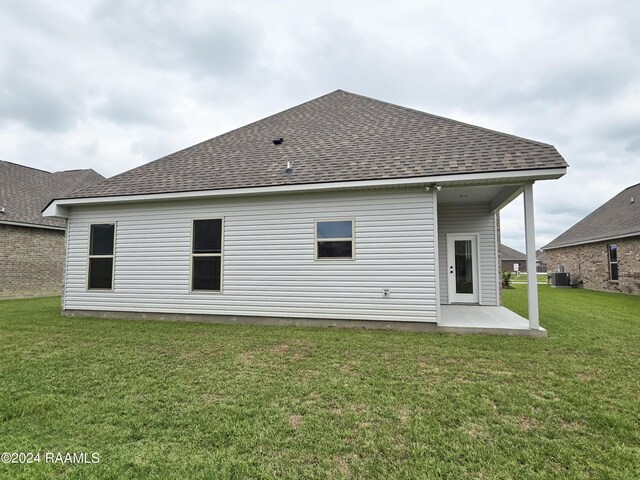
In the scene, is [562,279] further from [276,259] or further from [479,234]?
[276,259]

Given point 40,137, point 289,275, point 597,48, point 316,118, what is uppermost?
point 40,137

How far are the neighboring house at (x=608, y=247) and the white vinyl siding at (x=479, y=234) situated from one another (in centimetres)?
1026

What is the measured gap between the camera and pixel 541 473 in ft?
7.02

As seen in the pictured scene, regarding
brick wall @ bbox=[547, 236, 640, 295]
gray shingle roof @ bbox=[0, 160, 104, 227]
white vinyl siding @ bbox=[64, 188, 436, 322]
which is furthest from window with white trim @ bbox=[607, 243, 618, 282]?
gray shingle roof @ bbox=[0, 160, 104, 227]

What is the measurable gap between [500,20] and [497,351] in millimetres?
10083

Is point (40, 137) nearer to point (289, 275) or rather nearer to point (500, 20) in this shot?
point (289, 275)

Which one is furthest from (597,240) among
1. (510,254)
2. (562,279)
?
(510,254)

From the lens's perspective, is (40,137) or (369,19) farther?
(40,137)

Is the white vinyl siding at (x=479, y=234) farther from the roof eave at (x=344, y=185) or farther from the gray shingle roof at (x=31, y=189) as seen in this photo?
the gray shingle roof at (x=31, y=189)

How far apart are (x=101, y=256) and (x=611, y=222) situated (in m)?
23.0

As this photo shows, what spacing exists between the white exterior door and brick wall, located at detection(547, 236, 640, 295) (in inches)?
422

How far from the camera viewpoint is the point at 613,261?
54.8ft

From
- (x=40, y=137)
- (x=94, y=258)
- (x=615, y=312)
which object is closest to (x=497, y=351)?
(x=615, y=312)

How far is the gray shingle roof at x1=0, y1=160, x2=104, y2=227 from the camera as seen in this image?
14205 mm
